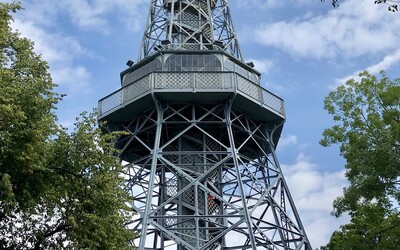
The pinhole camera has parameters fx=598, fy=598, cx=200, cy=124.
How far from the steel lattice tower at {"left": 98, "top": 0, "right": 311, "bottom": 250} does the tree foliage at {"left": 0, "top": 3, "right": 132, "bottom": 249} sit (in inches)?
372

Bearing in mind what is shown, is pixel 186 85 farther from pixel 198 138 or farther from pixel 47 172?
pixel 47 172

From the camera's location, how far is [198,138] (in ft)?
96.5

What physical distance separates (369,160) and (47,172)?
8.05 meters

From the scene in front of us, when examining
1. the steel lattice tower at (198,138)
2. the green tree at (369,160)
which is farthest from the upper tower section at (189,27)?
the green tree at (369,160)

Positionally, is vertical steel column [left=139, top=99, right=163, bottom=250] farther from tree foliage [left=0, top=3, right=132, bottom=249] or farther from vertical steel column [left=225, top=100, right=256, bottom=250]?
tree foliage [left=0, top=3, right=132, bottom=249]

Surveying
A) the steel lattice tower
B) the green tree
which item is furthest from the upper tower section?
the green tree

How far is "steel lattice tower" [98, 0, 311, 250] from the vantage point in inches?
1024

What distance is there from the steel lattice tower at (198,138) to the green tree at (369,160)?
843cm

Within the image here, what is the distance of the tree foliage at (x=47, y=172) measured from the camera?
525 inches

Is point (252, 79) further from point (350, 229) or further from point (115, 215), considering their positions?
point (115, 215)

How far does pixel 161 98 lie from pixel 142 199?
480 centimetres

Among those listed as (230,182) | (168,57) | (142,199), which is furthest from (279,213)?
(168,57)

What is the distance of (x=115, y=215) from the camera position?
1525 cm

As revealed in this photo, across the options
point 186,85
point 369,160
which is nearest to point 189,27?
point 186,85
